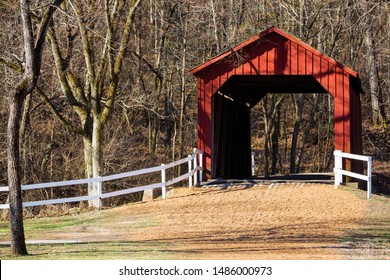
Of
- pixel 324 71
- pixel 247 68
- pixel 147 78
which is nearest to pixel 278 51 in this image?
pixel 247 68

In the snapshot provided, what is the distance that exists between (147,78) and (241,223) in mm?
20255

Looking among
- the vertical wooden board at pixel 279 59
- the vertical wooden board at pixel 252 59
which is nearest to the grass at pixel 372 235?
the vertical wooden board at pixel 279 59

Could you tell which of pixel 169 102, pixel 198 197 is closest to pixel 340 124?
pixel 198 197

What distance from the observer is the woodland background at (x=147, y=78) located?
23.8 meters

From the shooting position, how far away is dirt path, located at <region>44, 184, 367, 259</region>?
13227 mm

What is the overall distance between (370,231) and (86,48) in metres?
10.5

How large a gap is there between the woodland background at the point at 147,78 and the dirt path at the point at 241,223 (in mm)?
5124

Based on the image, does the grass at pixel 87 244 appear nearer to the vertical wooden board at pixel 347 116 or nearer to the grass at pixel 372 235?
the grass at pixel 372 235

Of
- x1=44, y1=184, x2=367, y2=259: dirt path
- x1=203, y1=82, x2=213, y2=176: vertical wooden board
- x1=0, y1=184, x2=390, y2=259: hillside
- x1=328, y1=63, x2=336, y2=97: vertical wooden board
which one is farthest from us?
x1=203, y1=82, x2=213, y2=176: vertical wooden board

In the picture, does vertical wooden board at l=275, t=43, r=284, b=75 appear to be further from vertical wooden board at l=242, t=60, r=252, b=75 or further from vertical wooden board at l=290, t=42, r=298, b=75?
vertical wooden board at l=242, t=60, r=252, b=75

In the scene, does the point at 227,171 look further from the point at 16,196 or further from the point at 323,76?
the point at 16,196

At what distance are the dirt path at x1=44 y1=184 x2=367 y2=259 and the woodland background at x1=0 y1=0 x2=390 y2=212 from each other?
512 cm

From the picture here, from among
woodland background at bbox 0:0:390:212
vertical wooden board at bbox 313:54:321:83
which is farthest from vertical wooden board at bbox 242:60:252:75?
woodland background at bbox 0:0:390:212

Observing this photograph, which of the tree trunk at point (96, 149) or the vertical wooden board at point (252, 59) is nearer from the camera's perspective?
the vertical wooden board at point (252, 59)
